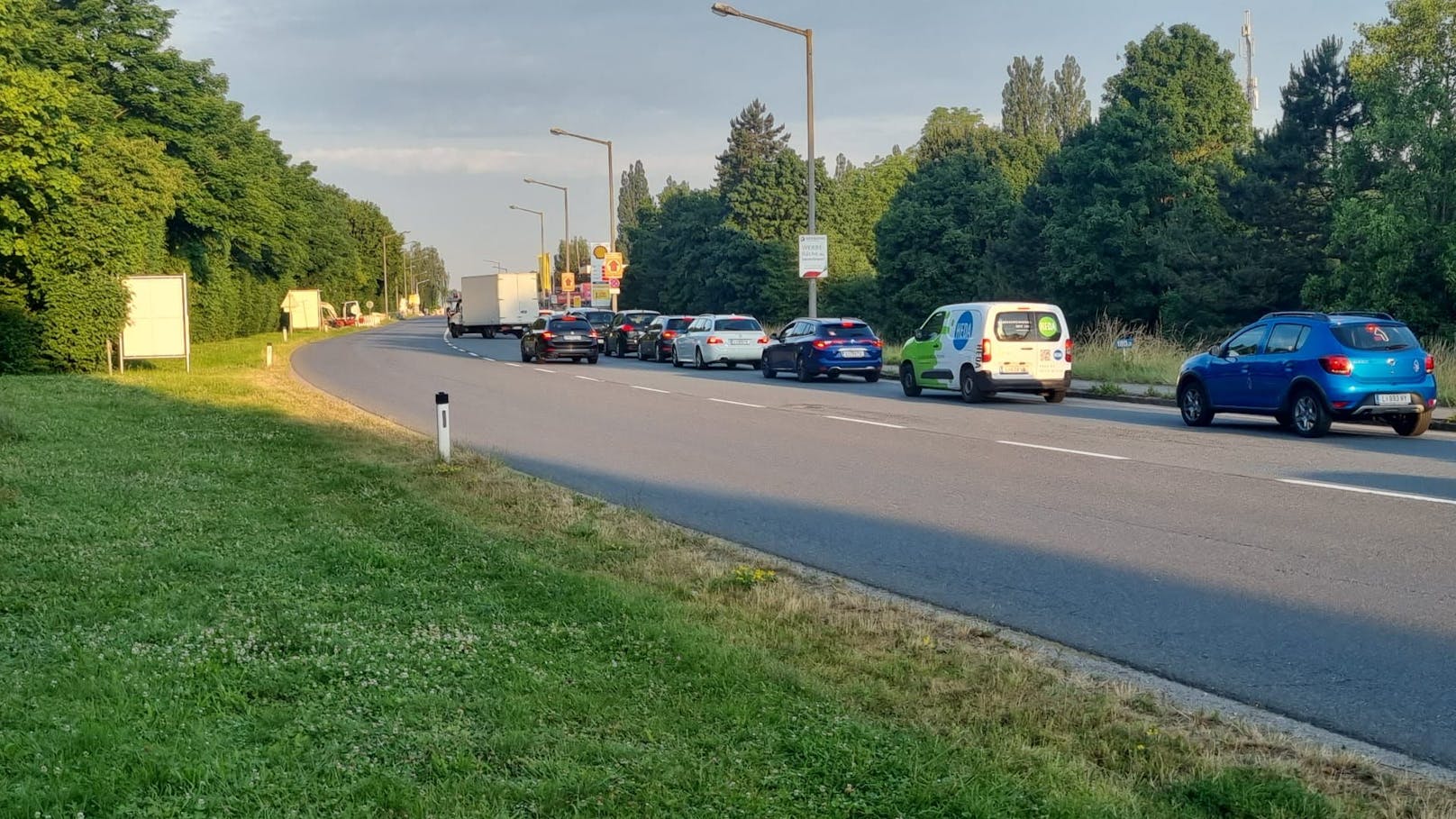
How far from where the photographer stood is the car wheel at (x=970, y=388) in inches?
906

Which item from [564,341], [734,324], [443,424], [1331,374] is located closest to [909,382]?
[1331,374]

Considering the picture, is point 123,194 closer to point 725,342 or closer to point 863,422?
point 725,342

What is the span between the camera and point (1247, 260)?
1743 inches

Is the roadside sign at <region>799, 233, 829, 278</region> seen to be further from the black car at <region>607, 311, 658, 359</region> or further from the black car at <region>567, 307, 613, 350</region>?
the black car at <region>567, 307, 613, 350</region>

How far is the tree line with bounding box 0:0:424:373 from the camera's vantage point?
2788 cm

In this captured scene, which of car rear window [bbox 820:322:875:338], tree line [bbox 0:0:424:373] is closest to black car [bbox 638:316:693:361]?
car rear window [bbox 820:322:875:338]

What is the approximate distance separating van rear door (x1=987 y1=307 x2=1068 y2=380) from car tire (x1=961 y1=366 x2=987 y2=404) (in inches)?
17.7

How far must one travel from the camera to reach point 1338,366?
1612 cm

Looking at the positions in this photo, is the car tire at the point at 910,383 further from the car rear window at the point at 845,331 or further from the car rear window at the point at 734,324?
the car rear window at the point at 734,324

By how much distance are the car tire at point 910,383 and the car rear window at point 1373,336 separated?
919cm

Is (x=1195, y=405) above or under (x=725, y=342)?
under

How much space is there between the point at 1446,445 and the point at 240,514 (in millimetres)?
13441

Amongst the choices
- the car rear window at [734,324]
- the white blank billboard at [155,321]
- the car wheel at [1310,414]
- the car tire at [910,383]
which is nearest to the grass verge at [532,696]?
the car wheel at [1310,414]

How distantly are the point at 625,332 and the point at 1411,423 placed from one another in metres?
32.5
